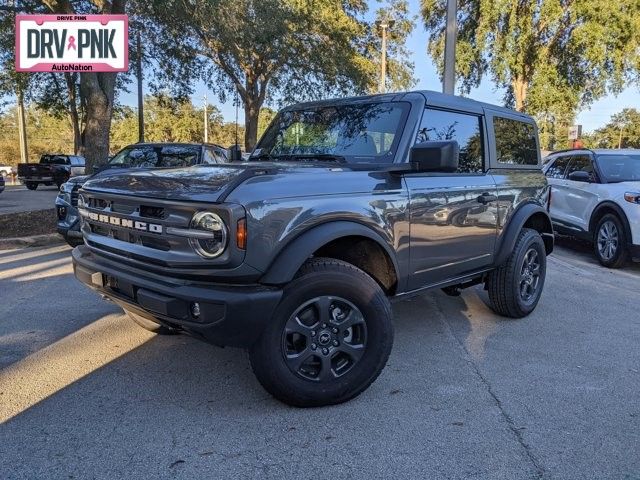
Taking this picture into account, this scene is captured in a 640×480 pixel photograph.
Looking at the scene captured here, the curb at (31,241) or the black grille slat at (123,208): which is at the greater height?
the black grille slat at (123,208)

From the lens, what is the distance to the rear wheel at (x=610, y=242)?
784cm

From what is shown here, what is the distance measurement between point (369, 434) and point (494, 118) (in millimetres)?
3188

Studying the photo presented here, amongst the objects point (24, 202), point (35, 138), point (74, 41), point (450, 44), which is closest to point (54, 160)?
point (24, 202)

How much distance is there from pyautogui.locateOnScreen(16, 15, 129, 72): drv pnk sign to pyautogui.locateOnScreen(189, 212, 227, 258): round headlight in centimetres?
938

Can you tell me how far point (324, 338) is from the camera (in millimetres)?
3215

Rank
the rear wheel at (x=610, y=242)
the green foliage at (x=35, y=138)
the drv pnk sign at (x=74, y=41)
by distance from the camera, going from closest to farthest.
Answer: the rear wheel at (x=610, y=242) → the drv pnk sign at (x=74, y=41) → the green foliage at (x=35, y=138)

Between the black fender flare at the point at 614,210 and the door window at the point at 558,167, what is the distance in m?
1.55

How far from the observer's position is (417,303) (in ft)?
18.4

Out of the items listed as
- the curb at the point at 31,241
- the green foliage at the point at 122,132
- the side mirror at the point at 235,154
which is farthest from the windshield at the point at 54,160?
the green foliage at the point at 122,132

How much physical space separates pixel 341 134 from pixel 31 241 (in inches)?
258

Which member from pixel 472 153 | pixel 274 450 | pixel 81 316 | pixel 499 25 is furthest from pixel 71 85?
pixel 274 450

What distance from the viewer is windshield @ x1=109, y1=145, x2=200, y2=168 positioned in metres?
8.90

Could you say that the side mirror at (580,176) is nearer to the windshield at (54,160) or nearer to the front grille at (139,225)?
the front grille at (139,225)

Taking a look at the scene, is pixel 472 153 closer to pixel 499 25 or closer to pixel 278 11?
pixel 278 11
